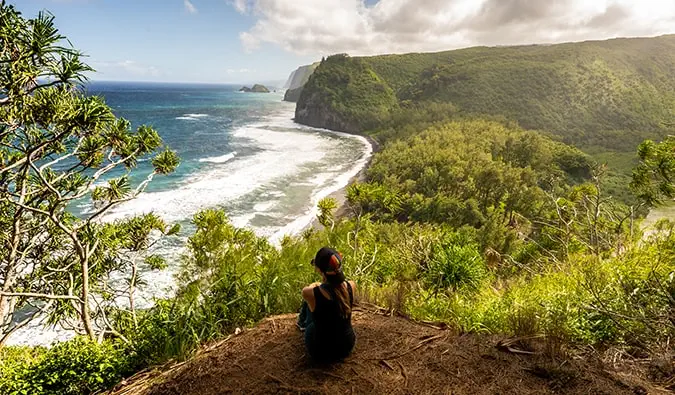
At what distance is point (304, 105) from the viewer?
100125 millimetres

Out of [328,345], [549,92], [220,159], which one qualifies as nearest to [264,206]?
[220,159]

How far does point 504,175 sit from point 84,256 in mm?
29206

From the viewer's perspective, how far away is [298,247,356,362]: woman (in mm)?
3068

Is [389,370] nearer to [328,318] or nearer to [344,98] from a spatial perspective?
[328,318]

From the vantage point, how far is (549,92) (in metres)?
84.0

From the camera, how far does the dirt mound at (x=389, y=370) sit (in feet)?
9.55

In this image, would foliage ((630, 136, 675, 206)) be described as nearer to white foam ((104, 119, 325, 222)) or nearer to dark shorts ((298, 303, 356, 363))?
dark shorts ((298, 303, 356, 363))

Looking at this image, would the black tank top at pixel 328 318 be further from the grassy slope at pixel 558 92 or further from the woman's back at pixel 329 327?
the grassy slope at pixel 558 92

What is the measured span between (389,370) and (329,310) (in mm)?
750

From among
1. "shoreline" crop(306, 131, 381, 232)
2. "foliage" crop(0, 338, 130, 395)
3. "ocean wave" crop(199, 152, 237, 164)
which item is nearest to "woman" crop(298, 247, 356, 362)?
"foliage" crop(0, 338, 130, 395)

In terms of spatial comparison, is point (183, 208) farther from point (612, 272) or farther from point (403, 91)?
point (403, 91)

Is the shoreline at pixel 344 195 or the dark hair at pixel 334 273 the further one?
the shoreline at pixel 344 195

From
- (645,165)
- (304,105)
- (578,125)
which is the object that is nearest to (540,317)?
(645,165)

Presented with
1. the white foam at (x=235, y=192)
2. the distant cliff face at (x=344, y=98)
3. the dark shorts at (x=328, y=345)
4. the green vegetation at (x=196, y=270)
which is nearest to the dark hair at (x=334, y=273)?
the dark shorts at (x=328, y=345)
